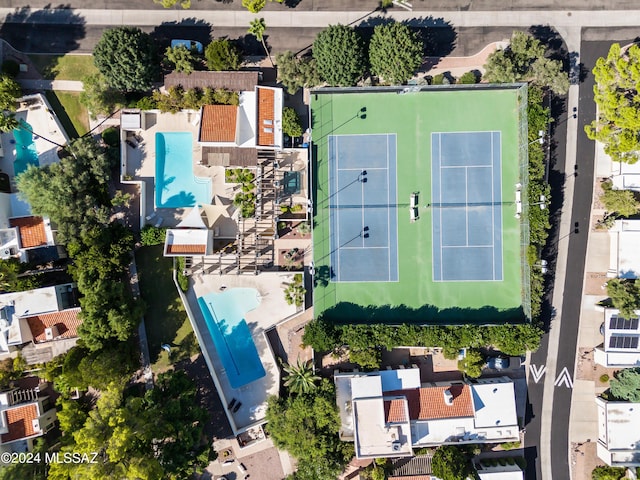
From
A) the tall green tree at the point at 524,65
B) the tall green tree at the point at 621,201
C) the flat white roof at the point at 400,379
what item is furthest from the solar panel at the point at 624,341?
the tall green tree at the point at 524,65

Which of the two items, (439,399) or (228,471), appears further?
(228,471)

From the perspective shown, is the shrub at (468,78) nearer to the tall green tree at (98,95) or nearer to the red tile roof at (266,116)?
the red tile roof at (266,116)

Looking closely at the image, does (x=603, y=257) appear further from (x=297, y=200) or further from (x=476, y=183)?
(x=297, y=200)

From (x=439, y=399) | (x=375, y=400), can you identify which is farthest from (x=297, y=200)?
(x=439, y=399)

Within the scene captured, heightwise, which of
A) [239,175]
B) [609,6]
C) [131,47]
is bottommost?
[239,175]

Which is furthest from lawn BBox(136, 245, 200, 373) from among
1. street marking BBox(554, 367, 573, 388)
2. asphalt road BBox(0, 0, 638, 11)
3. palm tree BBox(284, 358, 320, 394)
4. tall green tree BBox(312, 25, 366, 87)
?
street marking BBox(554, 367, 573, 388)

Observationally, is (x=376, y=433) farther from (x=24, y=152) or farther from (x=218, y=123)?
(x=24, y=152)

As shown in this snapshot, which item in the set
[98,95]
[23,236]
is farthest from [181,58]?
[23,236]
